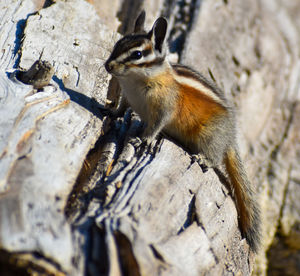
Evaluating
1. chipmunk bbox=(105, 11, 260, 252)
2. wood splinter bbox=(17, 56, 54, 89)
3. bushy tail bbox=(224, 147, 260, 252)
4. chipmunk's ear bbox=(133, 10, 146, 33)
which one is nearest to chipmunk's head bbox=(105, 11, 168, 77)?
chipmunk bbox=(105, 11, 260, 252)

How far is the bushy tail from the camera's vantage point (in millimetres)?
3398

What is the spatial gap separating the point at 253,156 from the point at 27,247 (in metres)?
3.30

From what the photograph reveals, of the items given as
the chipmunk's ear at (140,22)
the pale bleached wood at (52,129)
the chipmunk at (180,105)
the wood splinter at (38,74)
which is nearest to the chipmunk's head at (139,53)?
the chipmunk at (180,105)

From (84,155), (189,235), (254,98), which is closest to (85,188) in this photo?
(84,155)

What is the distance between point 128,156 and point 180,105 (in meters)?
0.98

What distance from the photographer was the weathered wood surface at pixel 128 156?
6.88 ft

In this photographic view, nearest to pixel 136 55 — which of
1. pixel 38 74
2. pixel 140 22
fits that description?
pixel 140 22

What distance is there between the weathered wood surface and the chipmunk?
0.70 feet

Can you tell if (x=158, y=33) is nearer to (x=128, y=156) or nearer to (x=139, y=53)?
(x=139, y=53)

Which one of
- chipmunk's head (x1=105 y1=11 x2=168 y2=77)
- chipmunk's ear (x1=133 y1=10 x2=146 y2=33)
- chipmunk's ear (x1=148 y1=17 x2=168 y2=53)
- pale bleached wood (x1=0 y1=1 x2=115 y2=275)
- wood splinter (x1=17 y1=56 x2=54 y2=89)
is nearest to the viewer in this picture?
pale bleached wood (x1=0 y1=1 x2=115 y2=275)

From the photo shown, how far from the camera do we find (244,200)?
3623 mm

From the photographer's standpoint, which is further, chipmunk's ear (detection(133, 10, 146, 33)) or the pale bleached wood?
chipmunk's ear (detection(133, 10, 146, 33))

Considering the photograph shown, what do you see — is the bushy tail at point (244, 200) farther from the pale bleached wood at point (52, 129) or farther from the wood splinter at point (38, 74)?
the wood splinter at point (38, 74)

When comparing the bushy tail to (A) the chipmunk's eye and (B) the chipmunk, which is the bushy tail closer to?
(B) the chipmunk
